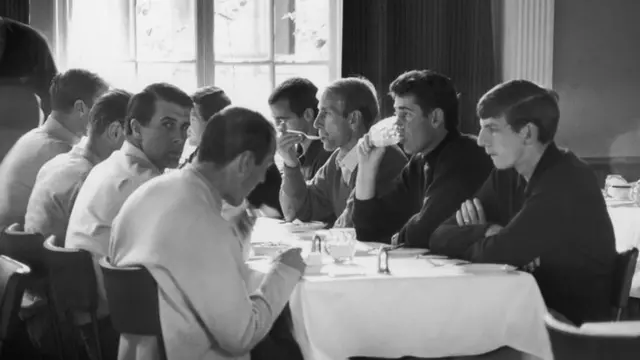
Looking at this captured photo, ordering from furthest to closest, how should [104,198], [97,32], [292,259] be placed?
1. [97,32]
2. [104,198]
3. [292,259]

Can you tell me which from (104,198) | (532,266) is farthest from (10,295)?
(532,266)

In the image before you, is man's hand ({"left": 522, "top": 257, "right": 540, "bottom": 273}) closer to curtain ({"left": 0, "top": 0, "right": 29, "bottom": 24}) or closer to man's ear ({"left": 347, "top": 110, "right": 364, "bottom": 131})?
man's ear ({"left": 347, "top": 110, "right": 364, "bottom": 131})

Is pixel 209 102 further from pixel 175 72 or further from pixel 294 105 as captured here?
pixel 175 72

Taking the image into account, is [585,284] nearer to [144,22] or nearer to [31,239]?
[31,239]

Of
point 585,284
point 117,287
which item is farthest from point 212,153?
point 585,284

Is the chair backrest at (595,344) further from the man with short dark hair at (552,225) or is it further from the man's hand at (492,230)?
the man's hand at (492,230)

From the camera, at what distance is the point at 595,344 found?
1567 millimetres

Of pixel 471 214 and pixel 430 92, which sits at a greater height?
pixel 430 92

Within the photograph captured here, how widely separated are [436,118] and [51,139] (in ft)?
5.86

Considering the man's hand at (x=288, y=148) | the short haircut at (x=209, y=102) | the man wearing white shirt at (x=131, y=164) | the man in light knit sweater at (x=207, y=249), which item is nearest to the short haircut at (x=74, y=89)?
the short haircut at (x=209, y=102)

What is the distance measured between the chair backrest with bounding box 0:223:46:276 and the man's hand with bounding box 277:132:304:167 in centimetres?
148

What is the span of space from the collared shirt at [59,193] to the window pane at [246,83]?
8.53ft

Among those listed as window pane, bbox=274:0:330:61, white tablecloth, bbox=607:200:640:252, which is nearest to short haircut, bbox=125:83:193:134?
white tablecloth, bbox=607:200:640:252

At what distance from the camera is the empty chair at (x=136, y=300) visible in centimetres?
Answer: 214
